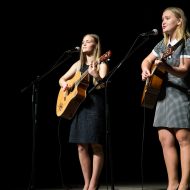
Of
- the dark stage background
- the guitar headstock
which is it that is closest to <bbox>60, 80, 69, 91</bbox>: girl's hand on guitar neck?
the guitar headstock

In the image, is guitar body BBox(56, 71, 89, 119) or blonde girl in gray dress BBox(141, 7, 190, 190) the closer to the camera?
blonde girl in gray dress BBox(141, 7, 190, 190)

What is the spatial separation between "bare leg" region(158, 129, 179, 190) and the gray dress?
10cm

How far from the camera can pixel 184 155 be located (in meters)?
3.42

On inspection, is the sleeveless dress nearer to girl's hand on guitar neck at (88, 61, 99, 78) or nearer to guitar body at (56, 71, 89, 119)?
guitar body at (56, 71, 89, 119)

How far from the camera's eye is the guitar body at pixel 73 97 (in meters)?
4.19

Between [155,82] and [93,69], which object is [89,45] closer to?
[93,69]

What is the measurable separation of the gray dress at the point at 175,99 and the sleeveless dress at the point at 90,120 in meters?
0.76

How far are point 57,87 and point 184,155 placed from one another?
10.2 feet

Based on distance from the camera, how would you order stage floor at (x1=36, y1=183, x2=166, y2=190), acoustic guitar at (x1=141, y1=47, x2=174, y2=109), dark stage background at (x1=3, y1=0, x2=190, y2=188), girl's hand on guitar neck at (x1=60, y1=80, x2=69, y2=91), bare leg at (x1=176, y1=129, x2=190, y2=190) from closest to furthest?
bare leg at (x1=176, y1=129, x2=190, y2=190) < acoustic guitar at (x1=141, y1=47, x2=174, y2=109) < girl's hand on guitar neck at (x1=60, y1=80, x2=69, y2=91) < stage floor at (x1=36, y1=183, x2=166, y2=190) < dark stage background at (x1=3, y1=0, x2=190, y2=188)

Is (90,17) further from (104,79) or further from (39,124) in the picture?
(104,79)

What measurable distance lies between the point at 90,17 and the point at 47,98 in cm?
130

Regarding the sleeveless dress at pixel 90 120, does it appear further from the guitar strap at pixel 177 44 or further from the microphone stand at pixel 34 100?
the guitar strap at pixel 177 44

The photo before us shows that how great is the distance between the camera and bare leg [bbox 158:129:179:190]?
3447 millimetres

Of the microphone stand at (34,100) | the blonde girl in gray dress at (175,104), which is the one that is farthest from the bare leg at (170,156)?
the microphone stand at (34,100)
